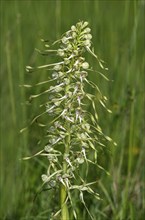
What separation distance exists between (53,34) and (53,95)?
153 inches

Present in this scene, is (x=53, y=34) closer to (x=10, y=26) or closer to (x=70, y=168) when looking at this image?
(x=10, y=26)

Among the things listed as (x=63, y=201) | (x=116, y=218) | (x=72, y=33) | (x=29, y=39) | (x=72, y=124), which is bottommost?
(x=116, y=218)

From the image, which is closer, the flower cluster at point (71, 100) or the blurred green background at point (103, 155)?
the flower cluster at point (71, 100)

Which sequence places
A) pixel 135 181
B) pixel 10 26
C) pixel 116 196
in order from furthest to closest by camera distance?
pixel 10 26, pixel 135 181, pixel 116 196

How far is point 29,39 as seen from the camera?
5625 mm

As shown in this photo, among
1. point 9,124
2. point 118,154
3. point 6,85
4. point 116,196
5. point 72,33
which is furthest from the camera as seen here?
point 6,85

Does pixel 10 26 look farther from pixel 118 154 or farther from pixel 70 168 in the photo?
pixel 70 168

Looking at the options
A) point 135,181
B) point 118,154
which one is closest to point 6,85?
point 118,154

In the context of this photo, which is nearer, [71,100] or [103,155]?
[71,100]

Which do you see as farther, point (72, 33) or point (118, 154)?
point (118, 154)

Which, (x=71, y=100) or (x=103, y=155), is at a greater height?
(x=71, y=100)

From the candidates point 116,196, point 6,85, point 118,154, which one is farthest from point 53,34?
point 116,196

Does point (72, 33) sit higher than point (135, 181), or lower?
higher

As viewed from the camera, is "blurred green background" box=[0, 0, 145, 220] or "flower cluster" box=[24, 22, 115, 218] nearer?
"flower cluster" box=[24, 22, 115, 218]
